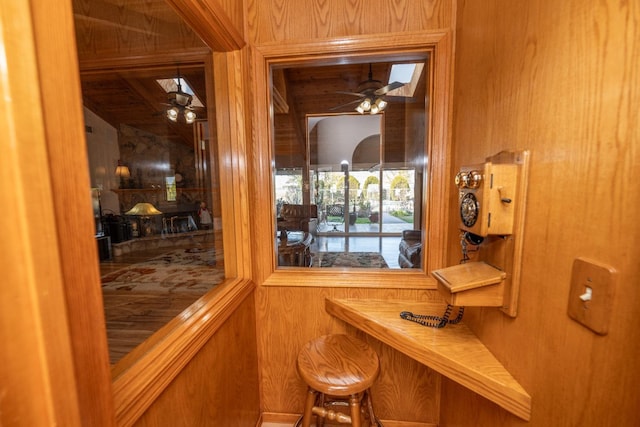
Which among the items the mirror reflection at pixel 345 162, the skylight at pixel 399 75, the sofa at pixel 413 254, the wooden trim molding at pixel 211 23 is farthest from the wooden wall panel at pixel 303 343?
the skylight at pixel 399 75

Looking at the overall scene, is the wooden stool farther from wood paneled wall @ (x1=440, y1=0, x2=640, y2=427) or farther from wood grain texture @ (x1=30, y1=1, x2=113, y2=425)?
wood grain texture @ (x1=30, y1=1, x2=113, y2=425)

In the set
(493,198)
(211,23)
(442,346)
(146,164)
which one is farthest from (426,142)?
(146,164)

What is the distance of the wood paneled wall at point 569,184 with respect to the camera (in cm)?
48

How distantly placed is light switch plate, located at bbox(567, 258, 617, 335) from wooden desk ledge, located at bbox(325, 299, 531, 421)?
0.32 metres

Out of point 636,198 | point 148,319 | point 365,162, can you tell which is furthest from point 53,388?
point 365,162

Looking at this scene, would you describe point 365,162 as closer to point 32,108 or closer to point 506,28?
point 506,28

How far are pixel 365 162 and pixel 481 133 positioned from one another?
5.10 meters

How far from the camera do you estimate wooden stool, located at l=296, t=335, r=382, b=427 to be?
1014 mm

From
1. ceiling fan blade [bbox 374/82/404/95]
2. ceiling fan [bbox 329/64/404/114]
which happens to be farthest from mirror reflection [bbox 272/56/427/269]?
ceiling fan blade [bbox 374/82/404/95]

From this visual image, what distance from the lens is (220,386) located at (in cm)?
106

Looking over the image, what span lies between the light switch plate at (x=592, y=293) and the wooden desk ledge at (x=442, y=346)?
0.32 m

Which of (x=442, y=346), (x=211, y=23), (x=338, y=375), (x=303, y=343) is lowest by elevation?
(x=303, y=343)

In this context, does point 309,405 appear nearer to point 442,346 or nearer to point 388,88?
point 442,346

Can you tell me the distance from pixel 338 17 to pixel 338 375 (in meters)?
1.64
